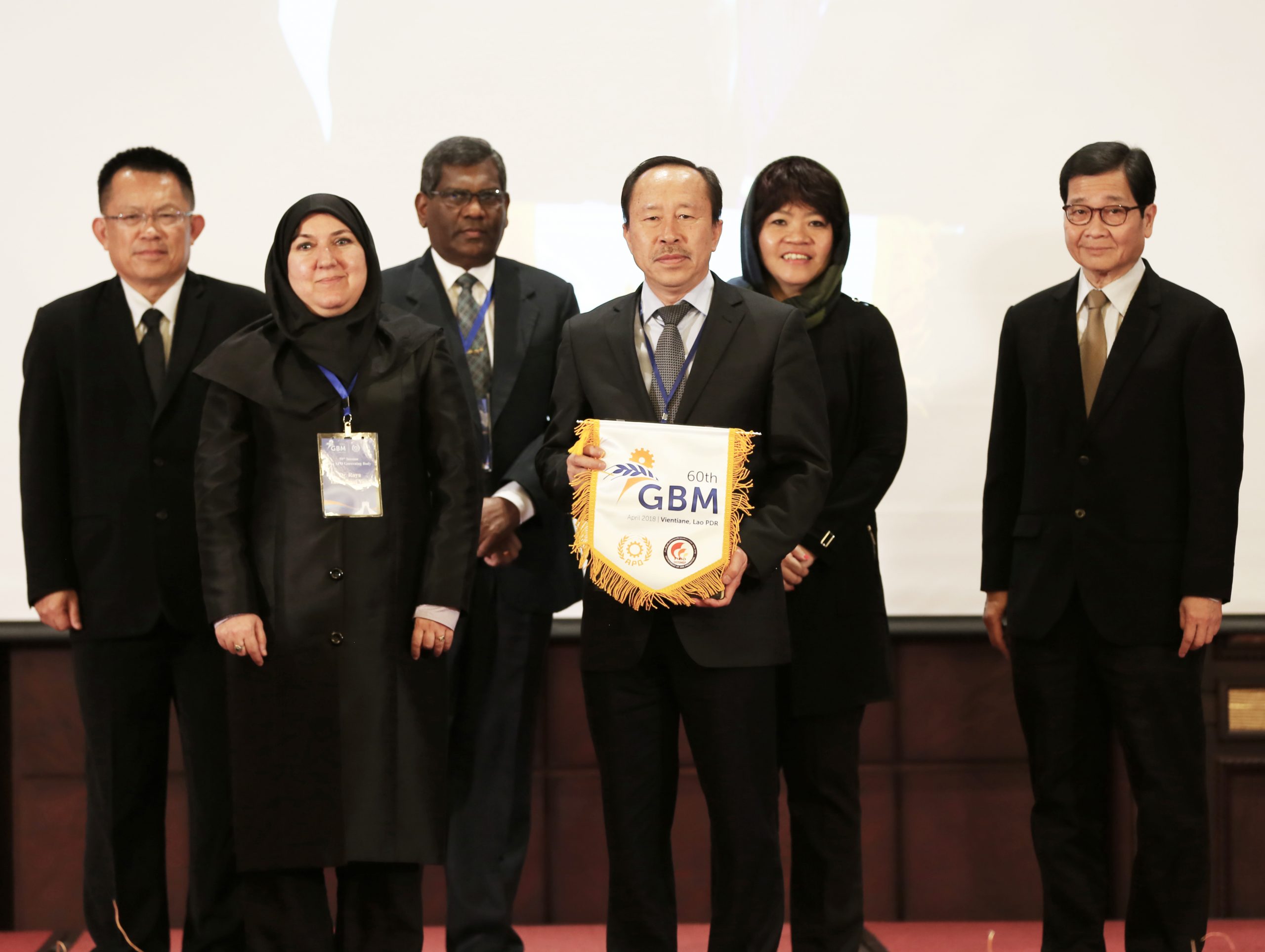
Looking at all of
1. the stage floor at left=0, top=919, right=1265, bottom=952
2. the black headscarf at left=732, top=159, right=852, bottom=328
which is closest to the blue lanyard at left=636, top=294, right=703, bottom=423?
the black headscarf at left=732, top=159, right=852, bottom=328

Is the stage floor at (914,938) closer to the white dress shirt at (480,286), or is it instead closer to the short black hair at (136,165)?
the white dress shirt at (480,286)

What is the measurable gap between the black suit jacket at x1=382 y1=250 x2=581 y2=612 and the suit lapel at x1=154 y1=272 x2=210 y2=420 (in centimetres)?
42

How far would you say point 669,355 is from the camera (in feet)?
8.04

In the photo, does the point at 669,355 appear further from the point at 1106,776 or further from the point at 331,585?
the point at 1106,776

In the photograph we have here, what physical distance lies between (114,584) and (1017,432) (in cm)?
208

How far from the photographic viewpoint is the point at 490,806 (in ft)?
9.54

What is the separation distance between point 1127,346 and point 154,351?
7.13 feet

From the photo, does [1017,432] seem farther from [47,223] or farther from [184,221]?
[47,223]

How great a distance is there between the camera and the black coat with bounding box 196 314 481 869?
8.08ft

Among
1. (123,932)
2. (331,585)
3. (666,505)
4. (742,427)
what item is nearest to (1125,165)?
(742,427)

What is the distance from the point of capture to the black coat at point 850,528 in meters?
2.66

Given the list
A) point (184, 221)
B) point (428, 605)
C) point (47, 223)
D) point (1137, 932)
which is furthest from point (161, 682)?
point (1137, 932)

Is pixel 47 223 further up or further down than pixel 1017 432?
further up

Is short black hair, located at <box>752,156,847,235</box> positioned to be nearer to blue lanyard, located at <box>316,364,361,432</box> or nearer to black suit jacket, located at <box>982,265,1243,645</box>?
black suit jacket, located at <box>982,265,1243,645</box>
